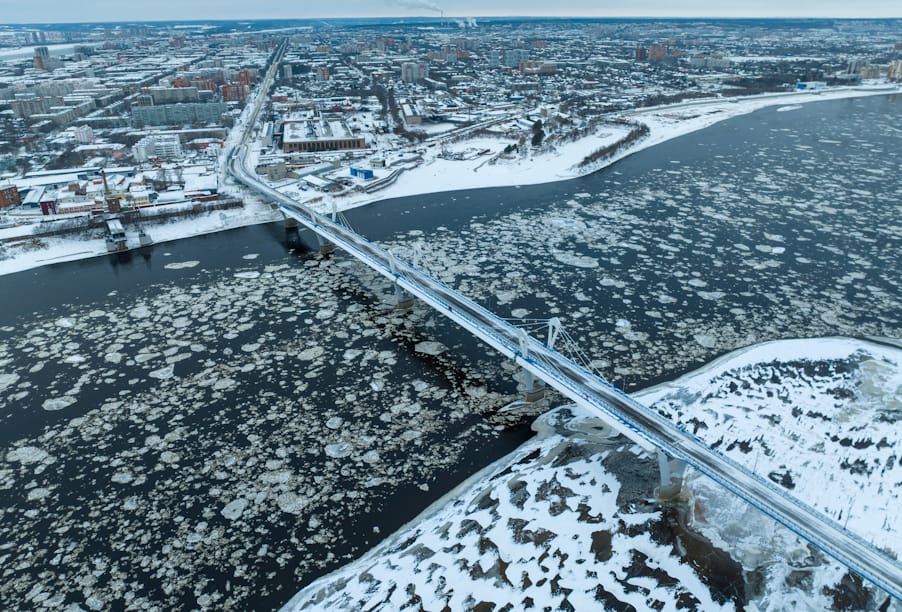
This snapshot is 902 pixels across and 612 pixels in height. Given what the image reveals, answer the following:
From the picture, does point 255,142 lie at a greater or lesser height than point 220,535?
greater

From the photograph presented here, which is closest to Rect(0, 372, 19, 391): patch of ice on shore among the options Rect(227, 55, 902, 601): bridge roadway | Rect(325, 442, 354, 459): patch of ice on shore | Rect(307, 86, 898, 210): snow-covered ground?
Rect(325, 442, 354, 459): patch of ice on shore

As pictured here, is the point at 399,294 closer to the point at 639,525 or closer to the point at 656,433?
the point at 656,433

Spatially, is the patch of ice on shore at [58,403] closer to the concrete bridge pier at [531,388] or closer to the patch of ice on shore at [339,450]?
the patch of ice on shore at [339,450]

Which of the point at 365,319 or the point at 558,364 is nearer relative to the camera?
the point at 558,364

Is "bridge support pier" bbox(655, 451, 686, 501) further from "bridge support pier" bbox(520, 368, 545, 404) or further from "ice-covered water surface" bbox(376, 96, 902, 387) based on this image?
"ice-covered water surface" bbox(376, 96, 902, 387)

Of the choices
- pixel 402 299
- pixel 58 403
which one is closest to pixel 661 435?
pixel 402 299

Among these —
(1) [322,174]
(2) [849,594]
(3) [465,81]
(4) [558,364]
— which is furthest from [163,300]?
(3) [465,81]

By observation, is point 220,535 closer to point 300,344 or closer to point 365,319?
point 300,344
